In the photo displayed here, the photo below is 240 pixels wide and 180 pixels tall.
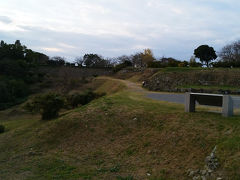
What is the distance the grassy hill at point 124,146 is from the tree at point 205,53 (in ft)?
79.4

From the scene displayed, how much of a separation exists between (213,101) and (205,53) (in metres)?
25.7

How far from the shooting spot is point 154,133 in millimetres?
8031

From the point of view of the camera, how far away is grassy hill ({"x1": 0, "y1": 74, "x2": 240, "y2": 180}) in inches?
235

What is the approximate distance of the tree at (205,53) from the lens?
105 ft

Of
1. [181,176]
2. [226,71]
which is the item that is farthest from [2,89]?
[181,176]

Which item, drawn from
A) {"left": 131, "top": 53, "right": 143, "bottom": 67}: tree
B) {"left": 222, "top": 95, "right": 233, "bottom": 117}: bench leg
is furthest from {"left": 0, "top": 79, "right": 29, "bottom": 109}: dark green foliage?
{"left": 222, "top": 95, "right": 233, "bottom": 117}: bench leg

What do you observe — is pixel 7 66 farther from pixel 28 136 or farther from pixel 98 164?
pixel 98 164

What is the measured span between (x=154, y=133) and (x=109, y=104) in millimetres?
4369

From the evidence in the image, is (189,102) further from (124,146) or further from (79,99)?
(79,99)

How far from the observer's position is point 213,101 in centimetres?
844

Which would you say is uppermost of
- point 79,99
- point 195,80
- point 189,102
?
point 195,80

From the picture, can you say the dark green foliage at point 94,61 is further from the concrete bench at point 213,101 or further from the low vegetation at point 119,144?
the concrete bench at point 213,101

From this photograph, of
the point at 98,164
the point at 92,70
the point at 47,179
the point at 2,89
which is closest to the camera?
the point at 47,179

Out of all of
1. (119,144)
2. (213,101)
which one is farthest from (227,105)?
(119,144)
